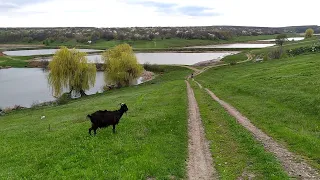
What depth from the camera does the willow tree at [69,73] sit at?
70688 millimetres

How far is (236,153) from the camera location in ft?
56.9

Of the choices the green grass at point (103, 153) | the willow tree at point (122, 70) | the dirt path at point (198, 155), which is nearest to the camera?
the green grass at point (103, 153)

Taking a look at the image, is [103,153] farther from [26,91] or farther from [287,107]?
[26,91]

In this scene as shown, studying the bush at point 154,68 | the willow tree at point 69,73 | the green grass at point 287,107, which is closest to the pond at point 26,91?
the willow tree at point 69,73

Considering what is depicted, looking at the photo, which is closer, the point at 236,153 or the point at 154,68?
the point at 236,153

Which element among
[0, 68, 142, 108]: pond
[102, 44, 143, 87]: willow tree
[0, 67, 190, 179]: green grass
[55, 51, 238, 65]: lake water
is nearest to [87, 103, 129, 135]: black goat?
[0, 67, 190, 179]: green grass

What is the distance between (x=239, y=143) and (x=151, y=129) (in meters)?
6.23

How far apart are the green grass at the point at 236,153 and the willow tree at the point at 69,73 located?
50078 millimetres

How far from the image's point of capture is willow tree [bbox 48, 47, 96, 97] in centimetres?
7069

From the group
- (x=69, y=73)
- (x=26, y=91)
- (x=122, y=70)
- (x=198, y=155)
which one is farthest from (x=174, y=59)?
(x=198, y=155)

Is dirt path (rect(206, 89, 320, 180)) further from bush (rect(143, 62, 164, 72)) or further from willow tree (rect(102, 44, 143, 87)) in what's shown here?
bush (rect(143, 62, 164, 72))

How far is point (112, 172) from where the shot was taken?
537 inches

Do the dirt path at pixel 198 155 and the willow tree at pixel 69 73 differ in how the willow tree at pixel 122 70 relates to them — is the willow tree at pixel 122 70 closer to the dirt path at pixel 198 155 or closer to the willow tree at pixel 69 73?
the willow tree at pixel 69 73

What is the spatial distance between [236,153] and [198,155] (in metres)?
2.12
